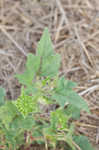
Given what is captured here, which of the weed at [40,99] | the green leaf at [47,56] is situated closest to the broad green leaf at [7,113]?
the weed at [40,99]

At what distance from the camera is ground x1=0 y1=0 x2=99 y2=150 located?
81.9 inches

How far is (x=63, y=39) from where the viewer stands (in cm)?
243

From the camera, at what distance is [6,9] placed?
249 centimetres

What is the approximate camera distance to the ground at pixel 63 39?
2080 mm

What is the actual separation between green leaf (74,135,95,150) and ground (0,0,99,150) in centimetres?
17

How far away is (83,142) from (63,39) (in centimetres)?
112

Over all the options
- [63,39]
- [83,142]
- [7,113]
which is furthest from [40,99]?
[63,39]

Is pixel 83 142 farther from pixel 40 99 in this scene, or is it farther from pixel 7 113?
pixel 7 113

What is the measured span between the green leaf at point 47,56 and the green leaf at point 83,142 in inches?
22.7

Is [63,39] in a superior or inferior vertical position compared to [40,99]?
superior

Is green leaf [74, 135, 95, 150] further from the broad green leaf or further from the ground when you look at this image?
the broad green leaf

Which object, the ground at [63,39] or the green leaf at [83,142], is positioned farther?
the ground at [63,39]

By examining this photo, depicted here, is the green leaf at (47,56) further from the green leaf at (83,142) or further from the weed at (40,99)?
the green leaf at (83,142)

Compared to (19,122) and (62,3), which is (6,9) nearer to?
(62,3)
